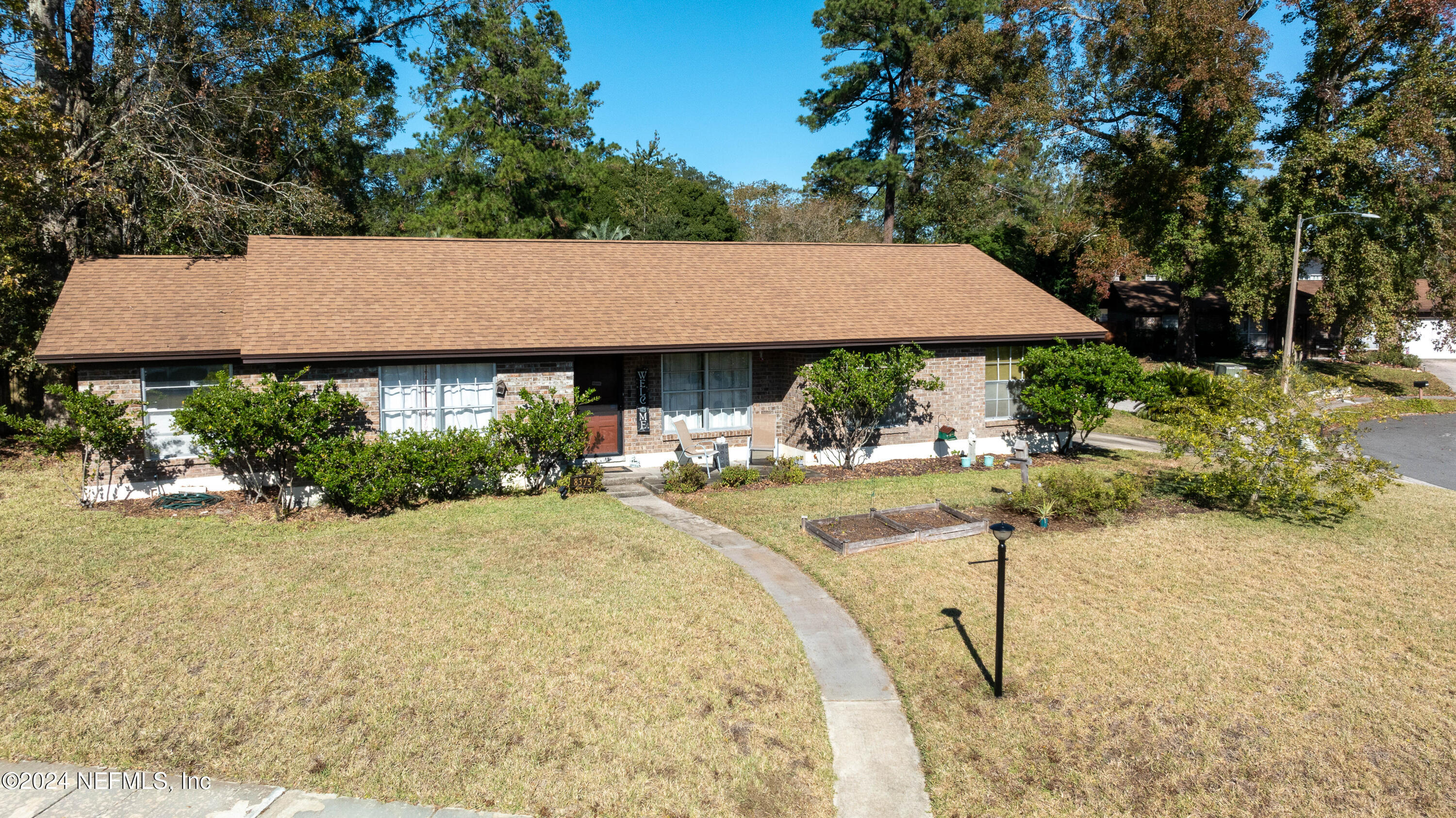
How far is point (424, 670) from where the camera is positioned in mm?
6988

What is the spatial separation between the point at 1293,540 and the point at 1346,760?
670cm

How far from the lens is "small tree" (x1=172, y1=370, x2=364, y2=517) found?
11562 millimetres

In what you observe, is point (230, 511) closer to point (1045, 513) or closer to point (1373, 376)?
point (1045, 513)

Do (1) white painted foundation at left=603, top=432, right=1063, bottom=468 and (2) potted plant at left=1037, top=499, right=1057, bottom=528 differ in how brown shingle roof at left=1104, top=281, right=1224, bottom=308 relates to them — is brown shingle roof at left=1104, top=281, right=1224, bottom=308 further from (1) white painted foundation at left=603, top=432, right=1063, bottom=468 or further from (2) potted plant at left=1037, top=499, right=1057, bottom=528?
(2) potted plant at left=1037, top=499, right=1057, bottom=528

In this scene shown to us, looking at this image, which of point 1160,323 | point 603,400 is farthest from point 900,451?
point 1160,323

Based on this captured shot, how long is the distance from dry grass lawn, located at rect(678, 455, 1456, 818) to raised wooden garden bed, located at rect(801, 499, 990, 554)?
215mm

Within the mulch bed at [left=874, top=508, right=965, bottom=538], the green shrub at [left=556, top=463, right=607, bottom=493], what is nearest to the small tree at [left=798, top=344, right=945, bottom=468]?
the mulch bed at [left=874, top=508, right=965, bottom=538]

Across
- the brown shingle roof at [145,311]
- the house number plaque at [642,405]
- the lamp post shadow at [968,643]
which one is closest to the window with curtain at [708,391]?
the house number plaque at [642,405]

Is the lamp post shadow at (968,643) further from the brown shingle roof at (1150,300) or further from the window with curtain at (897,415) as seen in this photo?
the brown shingle roof at (1150,300)

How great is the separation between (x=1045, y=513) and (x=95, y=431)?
15.3 m

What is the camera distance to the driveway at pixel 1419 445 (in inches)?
695

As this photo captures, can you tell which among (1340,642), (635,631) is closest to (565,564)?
(635,631)

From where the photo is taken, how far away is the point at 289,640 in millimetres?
7512

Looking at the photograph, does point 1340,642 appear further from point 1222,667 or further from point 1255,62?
point 1255,62
